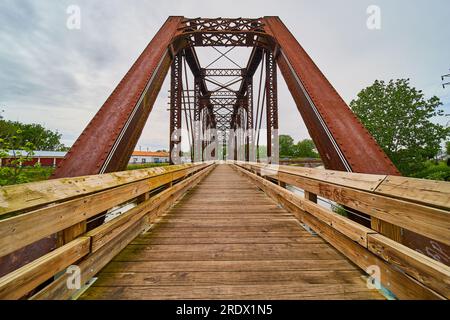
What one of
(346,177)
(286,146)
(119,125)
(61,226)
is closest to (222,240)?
(346,177)

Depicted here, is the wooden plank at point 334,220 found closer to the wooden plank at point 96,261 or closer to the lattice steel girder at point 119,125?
the wooden plank at point 96,261

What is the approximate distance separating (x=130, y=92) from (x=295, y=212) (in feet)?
12.7

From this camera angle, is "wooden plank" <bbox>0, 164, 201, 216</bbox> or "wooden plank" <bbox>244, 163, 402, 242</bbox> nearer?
"wooden plank" <bbox>0, 164, 201, 216</bbox>

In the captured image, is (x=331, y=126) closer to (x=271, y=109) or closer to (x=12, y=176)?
(x=271, y=109)

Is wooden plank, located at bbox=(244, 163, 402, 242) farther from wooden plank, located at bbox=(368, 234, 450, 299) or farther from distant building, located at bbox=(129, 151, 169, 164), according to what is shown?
distant building, located at bbox=(129, 151, 169, 164)

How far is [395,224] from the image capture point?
1.50 meters

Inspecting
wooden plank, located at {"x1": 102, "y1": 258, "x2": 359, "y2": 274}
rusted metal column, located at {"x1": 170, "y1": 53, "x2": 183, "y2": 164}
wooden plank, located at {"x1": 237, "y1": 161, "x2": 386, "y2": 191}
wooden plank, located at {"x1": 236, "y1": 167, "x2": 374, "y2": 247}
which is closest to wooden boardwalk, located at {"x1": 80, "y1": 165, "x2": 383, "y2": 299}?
wooden plank, located at {"x1": 102, "y1": 258, "x2": 359, "y2": 274}

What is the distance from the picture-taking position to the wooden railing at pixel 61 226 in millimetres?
1088

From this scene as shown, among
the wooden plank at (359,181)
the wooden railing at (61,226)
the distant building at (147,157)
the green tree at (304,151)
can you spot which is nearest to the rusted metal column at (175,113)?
the wooden railing at (61,226)

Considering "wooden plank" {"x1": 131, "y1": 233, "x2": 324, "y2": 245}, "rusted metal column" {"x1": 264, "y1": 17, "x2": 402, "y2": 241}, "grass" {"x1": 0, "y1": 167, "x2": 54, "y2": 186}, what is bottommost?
"wooden plank" {"x1": 131, "y1": 233, "x2": 324, "y2": 245}

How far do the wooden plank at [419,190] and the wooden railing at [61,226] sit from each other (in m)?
2.44

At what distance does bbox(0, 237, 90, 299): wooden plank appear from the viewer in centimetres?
105

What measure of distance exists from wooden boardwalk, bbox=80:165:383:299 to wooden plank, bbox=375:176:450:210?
2.84 ft
